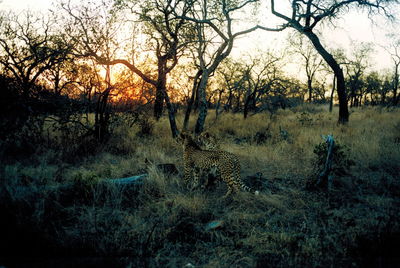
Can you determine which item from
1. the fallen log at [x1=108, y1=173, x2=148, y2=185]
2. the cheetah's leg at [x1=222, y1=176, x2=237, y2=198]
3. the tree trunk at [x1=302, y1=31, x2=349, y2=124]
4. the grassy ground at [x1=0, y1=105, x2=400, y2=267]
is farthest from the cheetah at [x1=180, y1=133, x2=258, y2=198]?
the tree trunk at [x1=302, y1=31, x2=349, y2=124]

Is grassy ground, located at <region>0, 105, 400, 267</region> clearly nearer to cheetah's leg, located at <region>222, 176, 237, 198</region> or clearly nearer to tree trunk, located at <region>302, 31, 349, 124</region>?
cheetah's leg, located at <region>222, 176, 237, 198</region>

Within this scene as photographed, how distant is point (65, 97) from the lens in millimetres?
8789

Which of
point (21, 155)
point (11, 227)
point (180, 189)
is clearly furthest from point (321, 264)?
point (21, 155)

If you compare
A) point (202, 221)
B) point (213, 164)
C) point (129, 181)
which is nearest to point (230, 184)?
point (213, 164)

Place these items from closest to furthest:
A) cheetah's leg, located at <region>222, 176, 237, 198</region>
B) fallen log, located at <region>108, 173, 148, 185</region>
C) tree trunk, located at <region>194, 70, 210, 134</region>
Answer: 1. fallen log, located at <region>108, 173, 148, 185</region>
2. cheetah's leg, located at <region>222, 176, 237, 198</region>
3. tree trunk, located at <region>194, 70, 210, 134</region>

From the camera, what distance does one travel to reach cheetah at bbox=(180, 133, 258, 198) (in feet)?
16.2

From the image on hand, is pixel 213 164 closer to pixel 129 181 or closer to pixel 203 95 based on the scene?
pixel 129 181

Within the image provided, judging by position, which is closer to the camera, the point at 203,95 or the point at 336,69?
the point at 203,95

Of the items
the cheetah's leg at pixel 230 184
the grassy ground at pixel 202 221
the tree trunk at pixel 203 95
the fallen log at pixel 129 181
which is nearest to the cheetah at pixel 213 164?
the cheetah's leg at pixel 230 184

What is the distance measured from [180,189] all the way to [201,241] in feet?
6.20

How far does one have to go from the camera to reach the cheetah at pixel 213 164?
494 cm

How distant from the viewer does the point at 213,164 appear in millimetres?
5148

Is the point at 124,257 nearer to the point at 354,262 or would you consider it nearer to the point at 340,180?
the point at 354,262

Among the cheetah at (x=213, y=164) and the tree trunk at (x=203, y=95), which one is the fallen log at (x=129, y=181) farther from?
the tree trunk at (x=203, y=95)
